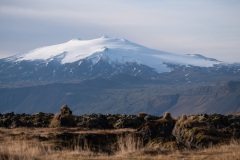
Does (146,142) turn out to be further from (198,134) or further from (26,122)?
(26,122)

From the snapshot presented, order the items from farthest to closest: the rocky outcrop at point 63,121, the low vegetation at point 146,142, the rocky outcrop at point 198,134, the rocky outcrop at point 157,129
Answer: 1. the rocky outcrop at point 63,121
2. the rocky outcrop at point 157,129
3. the rocky outcrop at point 198,134
4. the low vegetation at point 146,142

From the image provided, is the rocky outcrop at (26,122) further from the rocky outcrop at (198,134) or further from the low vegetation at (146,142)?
the rocky outcrop at (198,134)

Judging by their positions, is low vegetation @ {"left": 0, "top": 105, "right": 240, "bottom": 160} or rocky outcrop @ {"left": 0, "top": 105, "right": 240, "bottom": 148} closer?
low vegetation @ {"left": 0, "top": 105, "right": 240, "bottom": 160}

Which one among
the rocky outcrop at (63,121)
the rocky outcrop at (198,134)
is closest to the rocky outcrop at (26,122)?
the rocky outcrop at (63,121)

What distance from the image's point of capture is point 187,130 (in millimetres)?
22891

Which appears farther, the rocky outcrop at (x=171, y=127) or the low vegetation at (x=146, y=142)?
the rocky outcrop at (x=171, y=127)

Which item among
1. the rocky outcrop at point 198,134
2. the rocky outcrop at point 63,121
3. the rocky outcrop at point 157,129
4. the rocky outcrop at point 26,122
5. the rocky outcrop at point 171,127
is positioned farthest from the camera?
the rocky outcrop at point 26,122

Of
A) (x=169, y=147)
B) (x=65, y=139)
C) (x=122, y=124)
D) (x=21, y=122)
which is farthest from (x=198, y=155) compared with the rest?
(x=21, y=122)

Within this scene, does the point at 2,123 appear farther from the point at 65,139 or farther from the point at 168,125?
the point at 168,125

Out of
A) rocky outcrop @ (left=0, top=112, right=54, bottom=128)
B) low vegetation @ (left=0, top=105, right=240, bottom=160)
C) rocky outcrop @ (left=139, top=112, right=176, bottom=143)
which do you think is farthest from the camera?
rocky outcrop @ (left=0, top=112, right=54, bottom=128)

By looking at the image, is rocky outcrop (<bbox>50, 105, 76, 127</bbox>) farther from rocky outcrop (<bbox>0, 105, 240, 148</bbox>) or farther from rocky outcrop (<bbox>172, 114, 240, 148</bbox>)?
rocky outcrop (<bbox>172, 114, 240, 148</bbox>)

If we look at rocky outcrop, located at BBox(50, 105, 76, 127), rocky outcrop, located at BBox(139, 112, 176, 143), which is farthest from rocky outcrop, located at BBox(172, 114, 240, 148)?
rocky outcrop, located at BBox(50, 105, 76, 127)

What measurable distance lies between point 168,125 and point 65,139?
202 inches

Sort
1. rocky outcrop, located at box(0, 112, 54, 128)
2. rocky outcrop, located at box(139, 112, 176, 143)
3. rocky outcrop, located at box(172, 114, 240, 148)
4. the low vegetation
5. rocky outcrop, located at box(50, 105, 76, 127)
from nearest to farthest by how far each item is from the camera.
→ the low vegetation, rocky outcrop, located at box(172, 114, 240, 148), rocky outcrop, located at box(139, 112, 176, 143), rocky outcrop, located at box(50, 105, 76, 127), rocky outcrop, located at box(0, 112, 54, 128)
